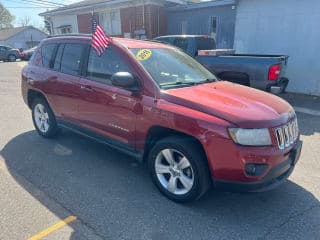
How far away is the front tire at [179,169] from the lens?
9.76 ft

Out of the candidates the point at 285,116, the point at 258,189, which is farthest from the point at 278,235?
the point at 285,116

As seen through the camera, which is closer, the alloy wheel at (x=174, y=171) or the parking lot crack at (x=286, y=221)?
the parking lot crack at (x=286, y=221)

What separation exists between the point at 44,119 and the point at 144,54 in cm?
256

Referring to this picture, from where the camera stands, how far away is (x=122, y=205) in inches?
126

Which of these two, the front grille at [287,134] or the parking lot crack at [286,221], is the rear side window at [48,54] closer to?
the front grille at [287,134]

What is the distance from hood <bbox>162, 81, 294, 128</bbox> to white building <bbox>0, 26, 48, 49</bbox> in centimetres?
5120

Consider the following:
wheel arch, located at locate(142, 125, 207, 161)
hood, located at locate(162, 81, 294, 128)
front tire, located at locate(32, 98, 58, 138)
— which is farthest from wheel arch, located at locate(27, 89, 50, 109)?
hood, located at locate(162, 81, 294, 128)

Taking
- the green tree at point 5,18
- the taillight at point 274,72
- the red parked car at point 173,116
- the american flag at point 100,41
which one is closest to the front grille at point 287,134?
the red parked car at point 173,116

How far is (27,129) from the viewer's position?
19.2 ft

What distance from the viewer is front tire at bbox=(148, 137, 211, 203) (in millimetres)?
2975

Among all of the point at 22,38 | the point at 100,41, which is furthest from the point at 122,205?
the point at 22,38

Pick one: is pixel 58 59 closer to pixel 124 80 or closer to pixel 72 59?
pixel 72 59

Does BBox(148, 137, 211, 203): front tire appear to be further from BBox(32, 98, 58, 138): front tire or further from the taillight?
the taillight

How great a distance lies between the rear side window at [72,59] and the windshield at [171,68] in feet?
3.36
